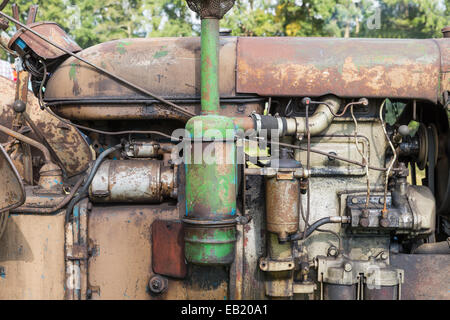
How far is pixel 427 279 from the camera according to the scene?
279cm

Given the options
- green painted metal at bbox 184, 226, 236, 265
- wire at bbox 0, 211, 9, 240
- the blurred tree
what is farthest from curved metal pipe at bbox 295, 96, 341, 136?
the blurred tree

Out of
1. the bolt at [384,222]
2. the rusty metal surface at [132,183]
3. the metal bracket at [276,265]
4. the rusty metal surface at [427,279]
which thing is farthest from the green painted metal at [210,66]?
the rusty metal surface at [427,279]

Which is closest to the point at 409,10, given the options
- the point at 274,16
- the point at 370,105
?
the point at 274,16

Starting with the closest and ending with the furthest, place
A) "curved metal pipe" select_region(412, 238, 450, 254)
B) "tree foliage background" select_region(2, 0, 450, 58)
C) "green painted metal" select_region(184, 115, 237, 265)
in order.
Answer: "green painted metal" select_region(184, 115, 237, 265), "curved metal pipe" select_region(412, 238, 450, 254), "tree foliage background" select_region(2, 0, 450, 58)

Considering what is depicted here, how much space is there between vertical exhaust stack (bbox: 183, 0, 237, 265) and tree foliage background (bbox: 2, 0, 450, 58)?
9620 millimetres

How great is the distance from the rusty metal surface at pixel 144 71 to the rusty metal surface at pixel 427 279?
149 centimetres

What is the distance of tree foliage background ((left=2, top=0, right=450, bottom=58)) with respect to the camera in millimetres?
12070

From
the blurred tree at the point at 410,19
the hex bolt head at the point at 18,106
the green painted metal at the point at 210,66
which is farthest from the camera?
the blurred tree at the point at 410,19

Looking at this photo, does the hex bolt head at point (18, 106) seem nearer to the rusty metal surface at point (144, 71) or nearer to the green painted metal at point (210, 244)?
the rusty metal surface at point (144, 71)

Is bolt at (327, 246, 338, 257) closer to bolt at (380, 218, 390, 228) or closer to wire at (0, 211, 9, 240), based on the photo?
bolt at (380, 218, 390, 228)

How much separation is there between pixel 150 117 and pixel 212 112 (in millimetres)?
441

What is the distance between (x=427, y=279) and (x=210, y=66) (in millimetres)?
1745

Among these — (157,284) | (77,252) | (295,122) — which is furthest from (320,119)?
(77,252)

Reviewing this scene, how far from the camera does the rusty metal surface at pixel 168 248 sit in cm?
272
